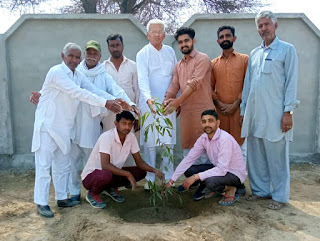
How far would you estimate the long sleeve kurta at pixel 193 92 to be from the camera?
4.02m

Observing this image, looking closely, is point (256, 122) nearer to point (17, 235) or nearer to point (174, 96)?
point (174, 96)

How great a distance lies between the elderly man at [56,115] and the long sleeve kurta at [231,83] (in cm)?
135

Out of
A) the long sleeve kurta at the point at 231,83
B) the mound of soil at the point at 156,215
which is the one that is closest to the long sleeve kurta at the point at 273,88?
the long sleeve kurta at the point at 231,83

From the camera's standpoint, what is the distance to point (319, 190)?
473 cm

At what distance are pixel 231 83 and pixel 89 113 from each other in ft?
5.78

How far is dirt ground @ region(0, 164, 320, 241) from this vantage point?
3.06 meters

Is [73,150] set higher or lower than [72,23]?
lower

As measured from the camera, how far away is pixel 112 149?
3.87 metres

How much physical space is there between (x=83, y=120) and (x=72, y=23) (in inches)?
91.2

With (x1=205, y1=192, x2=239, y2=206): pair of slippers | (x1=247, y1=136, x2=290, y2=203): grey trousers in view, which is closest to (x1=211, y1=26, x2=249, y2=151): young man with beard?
(x1=247, y1=136, x2=290, y2=203): grey trousers

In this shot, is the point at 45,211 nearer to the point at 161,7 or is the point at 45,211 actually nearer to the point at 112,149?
the point at 112,149

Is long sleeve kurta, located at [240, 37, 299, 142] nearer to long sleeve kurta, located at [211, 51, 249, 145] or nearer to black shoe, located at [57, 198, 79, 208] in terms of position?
long sleeve kurta, located at [211, 51, 249, 145]

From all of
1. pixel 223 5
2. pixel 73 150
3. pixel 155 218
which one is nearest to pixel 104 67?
pixel 73 150

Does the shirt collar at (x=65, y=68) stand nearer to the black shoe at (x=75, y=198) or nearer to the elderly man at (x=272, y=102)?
the black shoe at (x=75, y=198)
